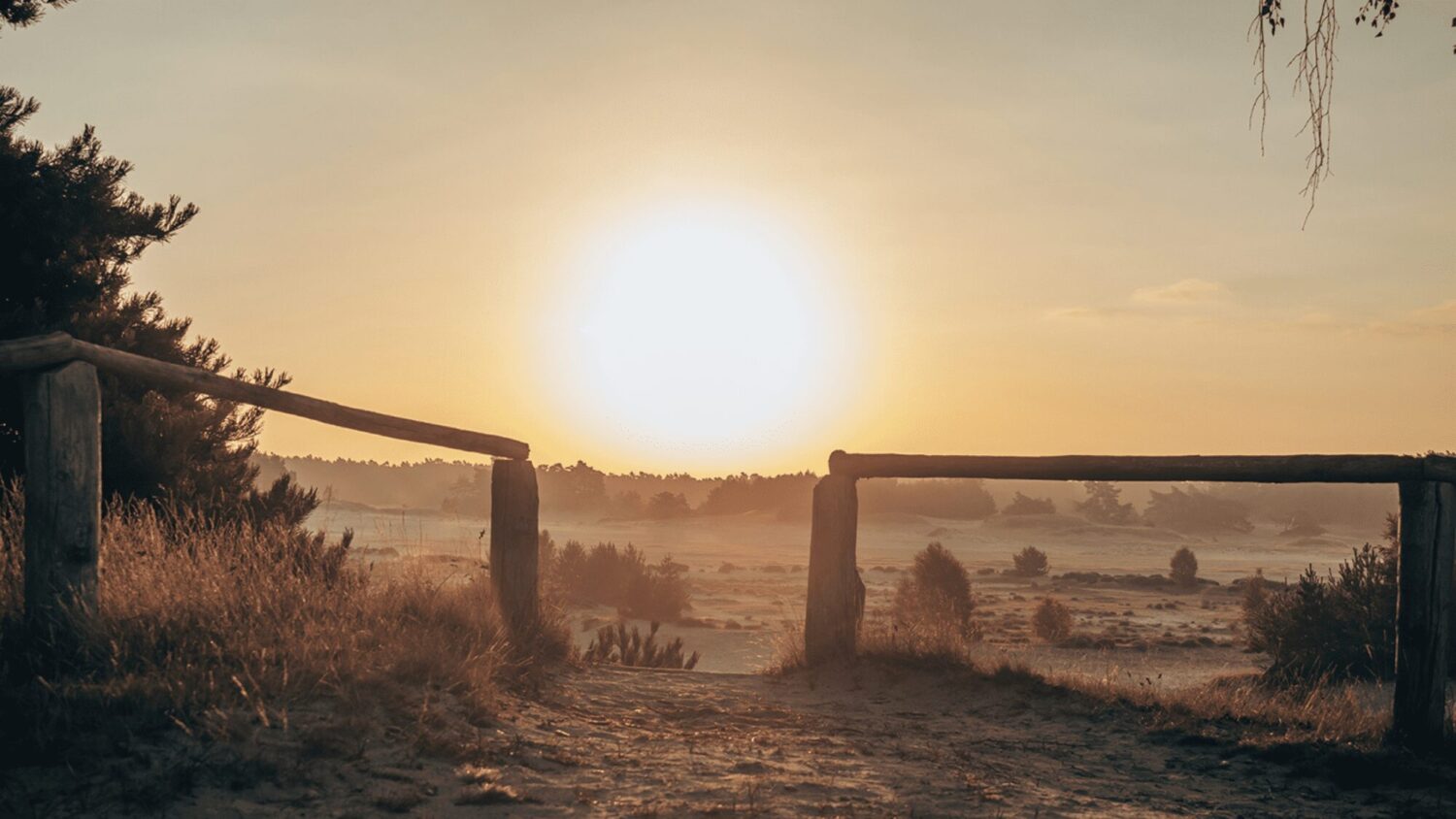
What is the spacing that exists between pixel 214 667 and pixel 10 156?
8.96 metres

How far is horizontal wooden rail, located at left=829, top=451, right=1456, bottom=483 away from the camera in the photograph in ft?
22.3

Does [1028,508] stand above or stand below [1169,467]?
below

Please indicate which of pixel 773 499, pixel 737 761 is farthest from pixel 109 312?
pixel 773 499

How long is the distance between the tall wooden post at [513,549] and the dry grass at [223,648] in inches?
16.0

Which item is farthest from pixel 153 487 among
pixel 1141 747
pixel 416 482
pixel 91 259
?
pixel 416 482

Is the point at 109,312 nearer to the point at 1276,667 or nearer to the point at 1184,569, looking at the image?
the point at 1276,667

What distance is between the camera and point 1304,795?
18.7 feet

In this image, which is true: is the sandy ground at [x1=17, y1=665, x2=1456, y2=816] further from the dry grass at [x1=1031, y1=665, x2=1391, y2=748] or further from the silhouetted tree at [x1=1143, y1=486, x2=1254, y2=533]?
the silhouetted tree at [x1=1143, y1=486, x2=1254, y2=533]

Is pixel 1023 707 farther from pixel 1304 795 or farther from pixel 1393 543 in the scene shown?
pixel 1393 543

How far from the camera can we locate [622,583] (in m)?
29.4

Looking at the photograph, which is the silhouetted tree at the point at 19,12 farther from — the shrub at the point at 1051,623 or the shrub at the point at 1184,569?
the shrub at the point at 1184,569

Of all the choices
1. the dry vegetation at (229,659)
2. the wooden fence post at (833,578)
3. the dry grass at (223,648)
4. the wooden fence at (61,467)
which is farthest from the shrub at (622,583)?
the wooden fence at (61,467)

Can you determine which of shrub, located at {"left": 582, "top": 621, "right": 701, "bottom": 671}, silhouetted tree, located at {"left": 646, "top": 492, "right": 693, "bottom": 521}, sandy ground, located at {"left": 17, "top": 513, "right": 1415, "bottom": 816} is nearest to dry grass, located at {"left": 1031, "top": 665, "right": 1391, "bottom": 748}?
sandy ground, located at {"left": 17, "top": 513, "right": 1415, "bottom": 816}

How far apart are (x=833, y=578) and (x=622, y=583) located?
20.9 m
